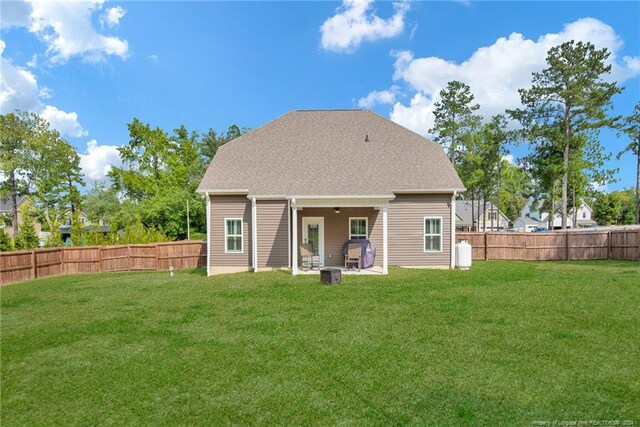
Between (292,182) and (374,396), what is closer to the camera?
(374,396)

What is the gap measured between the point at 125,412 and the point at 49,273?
15239 mm

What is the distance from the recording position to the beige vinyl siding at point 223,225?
14.5 meters

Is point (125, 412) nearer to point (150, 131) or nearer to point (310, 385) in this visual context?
point (310, 385)

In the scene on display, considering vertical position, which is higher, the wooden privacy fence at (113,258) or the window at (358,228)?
the window at (358,228)

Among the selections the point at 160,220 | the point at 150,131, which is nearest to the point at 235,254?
the point at 160,220

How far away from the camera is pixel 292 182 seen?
1477 cm

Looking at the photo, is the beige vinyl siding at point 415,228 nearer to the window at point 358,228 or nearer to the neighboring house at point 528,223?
the window at point 358,228

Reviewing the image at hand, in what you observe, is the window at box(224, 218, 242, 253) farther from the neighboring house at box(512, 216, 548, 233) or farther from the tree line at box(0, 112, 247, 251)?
the neighboring house at box(512, 216, 548, 233)

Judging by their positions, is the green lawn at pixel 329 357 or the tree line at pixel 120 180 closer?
the green lawn at pixel 329 357

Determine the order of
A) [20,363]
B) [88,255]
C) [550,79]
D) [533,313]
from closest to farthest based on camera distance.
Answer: [20,363], [533,313], [88,255], [550,79]

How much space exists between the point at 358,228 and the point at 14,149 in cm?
3633

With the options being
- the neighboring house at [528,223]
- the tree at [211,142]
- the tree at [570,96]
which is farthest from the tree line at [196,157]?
the neighboring house at [528,223]

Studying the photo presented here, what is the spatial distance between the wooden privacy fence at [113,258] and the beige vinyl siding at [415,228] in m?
9.66

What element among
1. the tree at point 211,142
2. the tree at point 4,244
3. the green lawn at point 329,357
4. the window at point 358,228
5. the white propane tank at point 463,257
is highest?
the tree at point 211,142
